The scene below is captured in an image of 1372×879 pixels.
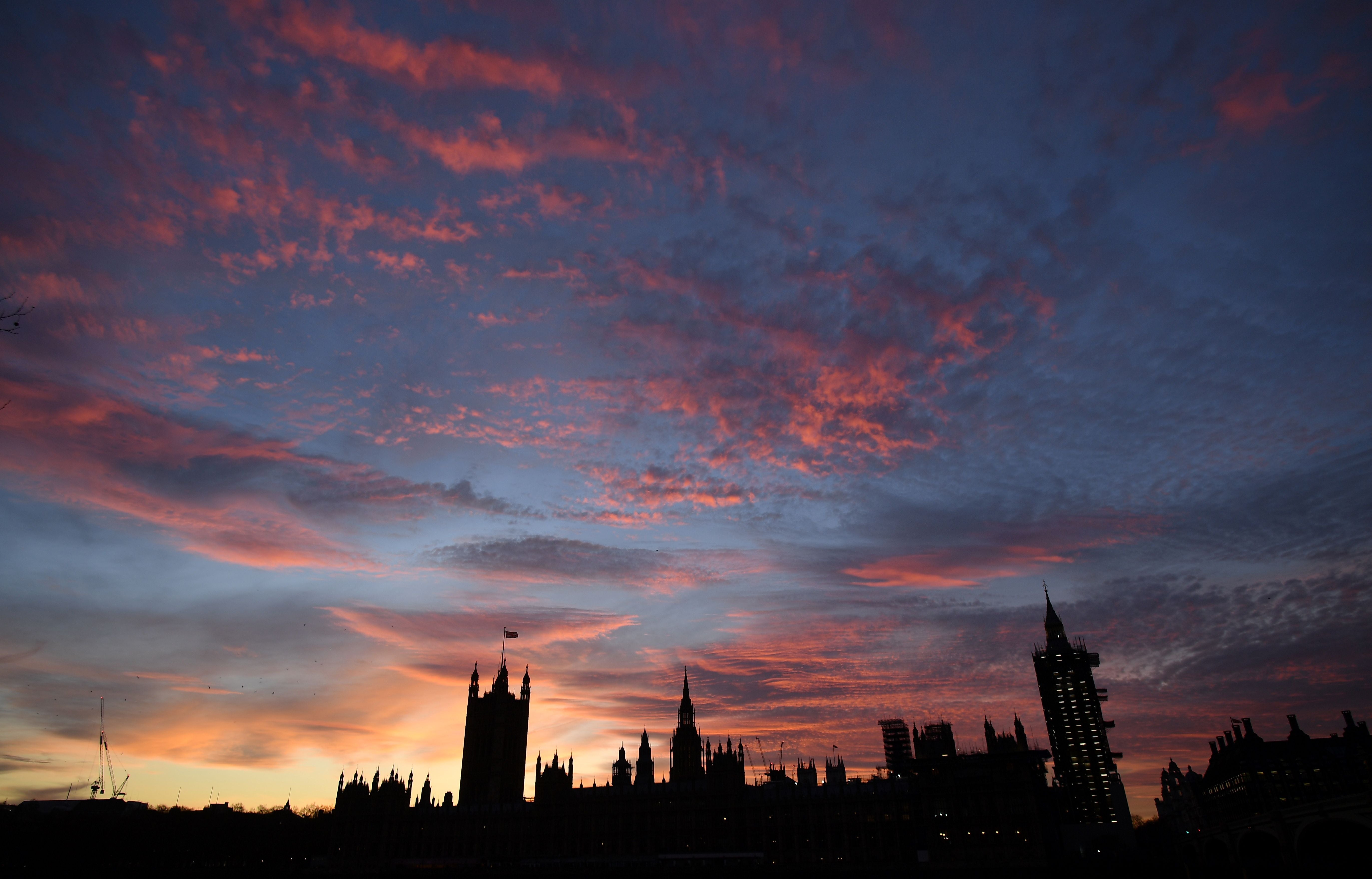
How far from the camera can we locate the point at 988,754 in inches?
4505

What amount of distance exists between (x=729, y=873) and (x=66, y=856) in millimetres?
134455

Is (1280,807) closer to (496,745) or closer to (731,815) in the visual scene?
(731,815)

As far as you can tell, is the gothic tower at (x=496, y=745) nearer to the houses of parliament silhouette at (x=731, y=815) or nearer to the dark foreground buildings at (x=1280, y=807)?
the houses of parliament silhouette at (x=731, y=815)

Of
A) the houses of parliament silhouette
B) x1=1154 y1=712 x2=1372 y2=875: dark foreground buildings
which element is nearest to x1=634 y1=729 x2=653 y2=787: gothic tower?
the houses of parliament silhouette

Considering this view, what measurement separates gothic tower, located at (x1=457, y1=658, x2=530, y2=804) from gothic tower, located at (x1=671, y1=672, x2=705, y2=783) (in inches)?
1410

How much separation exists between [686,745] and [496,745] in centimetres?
4530

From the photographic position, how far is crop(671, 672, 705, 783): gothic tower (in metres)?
180

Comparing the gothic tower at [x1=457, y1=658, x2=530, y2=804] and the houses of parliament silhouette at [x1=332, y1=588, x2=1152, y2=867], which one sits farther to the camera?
the gothic tower at [x1=457, y1=658, x2=530, y2=804]

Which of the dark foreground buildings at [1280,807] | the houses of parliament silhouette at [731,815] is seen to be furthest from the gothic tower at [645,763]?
the dark foreground buildings at [1280,807]

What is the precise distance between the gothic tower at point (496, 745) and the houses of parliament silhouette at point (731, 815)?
0.44 metres

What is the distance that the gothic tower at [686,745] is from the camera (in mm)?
180000

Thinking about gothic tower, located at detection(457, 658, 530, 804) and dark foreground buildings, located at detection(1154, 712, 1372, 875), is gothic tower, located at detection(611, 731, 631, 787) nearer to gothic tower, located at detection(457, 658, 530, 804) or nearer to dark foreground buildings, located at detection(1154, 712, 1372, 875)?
gothic tower, located at detection(457, 658, 530, 804)

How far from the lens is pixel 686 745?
187875 mm

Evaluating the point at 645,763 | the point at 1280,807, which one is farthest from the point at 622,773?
the point at 1280,807
